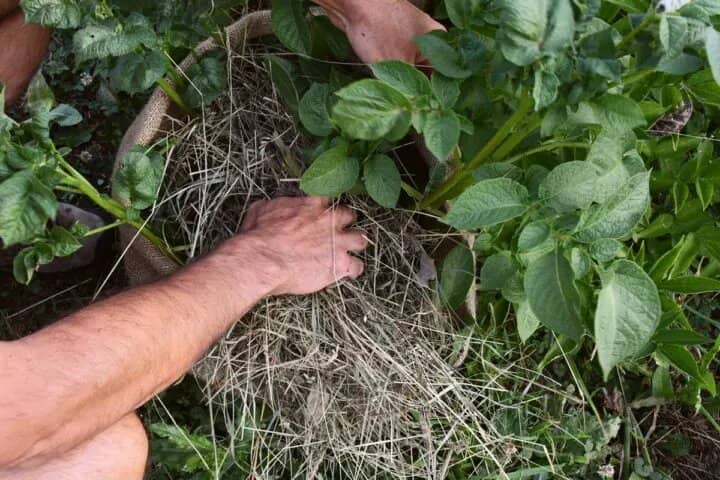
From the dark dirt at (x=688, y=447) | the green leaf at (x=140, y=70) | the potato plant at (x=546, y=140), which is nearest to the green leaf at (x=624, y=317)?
the potato plant at (x=546, y=140)

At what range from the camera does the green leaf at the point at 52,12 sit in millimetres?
777

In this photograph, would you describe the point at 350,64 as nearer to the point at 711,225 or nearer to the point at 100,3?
the point at 100,3

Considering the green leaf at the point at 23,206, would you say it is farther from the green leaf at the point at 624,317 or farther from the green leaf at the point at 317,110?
the green leaf at the point at 624,317

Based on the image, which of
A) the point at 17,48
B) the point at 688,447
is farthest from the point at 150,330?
the point at 688,447

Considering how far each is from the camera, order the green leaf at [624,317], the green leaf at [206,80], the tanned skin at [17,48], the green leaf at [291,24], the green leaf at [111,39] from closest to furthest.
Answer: the green leaf at [624,317]
the green leaf at [111,39]
the green leaf at [291,24]
the green leaf at [206,80]
the tanned skin at [17,48]

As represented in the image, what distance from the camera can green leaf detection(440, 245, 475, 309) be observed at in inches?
39.0

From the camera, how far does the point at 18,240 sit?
76 centimetres

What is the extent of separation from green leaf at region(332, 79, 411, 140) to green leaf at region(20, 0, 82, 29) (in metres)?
0.30

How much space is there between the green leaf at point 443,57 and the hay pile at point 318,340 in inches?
13.2

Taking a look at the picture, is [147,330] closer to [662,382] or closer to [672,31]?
[672,31]

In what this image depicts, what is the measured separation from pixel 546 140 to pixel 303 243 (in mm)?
360

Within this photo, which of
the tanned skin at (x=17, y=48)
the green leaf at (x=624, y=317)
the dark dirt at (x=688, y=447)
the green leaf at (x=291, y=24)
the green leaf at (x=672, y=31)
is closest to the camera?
the green leaf at (x=672, y=31)

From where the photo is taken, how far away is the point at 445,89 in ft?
2.52

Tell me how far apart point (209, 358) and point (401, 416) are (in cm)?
29
